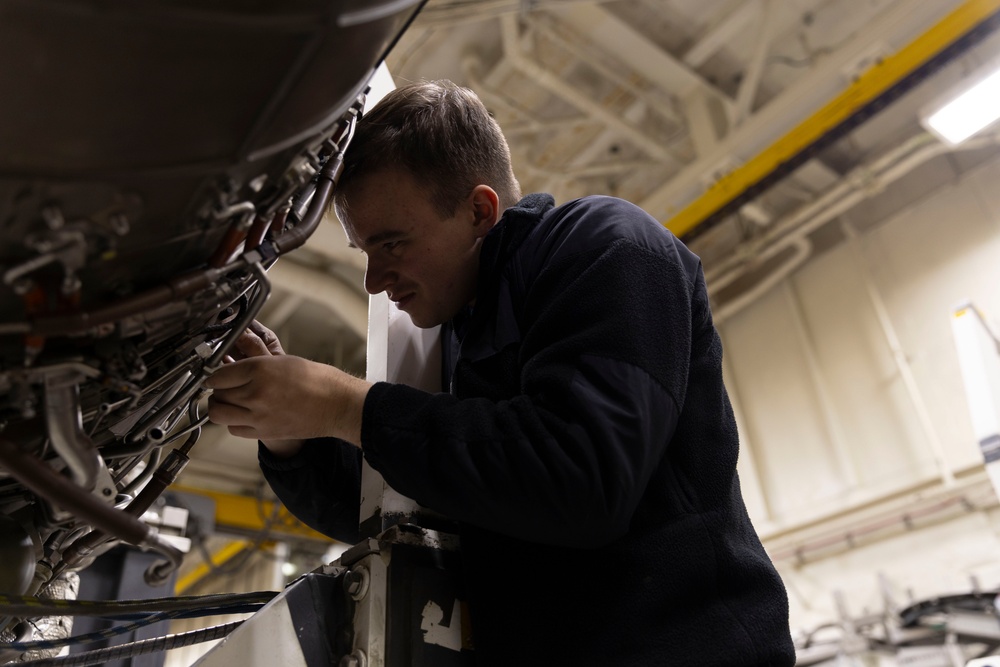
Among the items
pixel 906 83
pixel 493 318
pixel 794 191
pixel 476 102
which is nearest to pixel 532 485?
pixel 493 318

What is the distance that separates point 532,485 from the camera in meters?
0.60

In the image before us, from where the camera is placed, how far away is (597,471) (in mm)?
594

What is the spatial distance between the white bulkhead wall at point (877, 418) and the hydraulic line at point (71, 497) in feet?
10.1

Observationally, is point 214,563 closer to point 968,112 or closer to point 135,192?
point 968,112

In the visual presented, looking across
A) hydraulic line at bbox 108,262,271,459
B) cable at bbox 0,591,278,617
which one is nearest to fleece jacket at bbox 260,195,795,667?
hydraulic line at bbox 108,262,271,459

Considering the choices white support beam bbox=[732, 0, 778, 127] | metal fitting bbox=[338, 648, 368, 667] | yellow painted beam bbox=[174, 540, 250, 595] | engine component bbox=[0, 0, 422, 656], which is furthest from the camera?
yellow painted beam bbox=[174, 540, 250, 595]

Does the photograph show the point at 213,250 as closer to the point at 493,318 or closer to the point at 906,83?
the point at 493,318

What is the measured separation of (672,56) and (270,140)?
9.86ft

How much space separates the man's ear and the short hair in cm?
1

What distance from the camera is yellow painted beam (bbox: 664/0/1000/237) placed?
259cm

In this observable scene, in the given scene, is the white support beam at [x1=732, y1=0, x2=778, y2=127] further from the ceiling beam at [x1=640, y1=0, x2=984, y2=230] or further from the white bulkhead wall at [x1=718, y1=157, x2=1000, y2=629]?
the white bulkhead wall at [x1=718, y1=157, x2=1000, y2=629]

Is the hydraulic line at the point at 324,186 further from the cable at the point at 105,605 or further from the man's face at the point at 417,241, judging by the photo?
the cable at the point at 105,605

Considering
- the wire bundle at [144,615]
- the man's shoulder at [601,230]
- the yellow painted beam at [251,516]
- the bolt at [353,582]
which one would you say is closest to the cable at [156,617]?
the wire bundle at [144,615]

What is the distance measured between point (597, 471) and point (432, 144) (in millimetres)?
437
